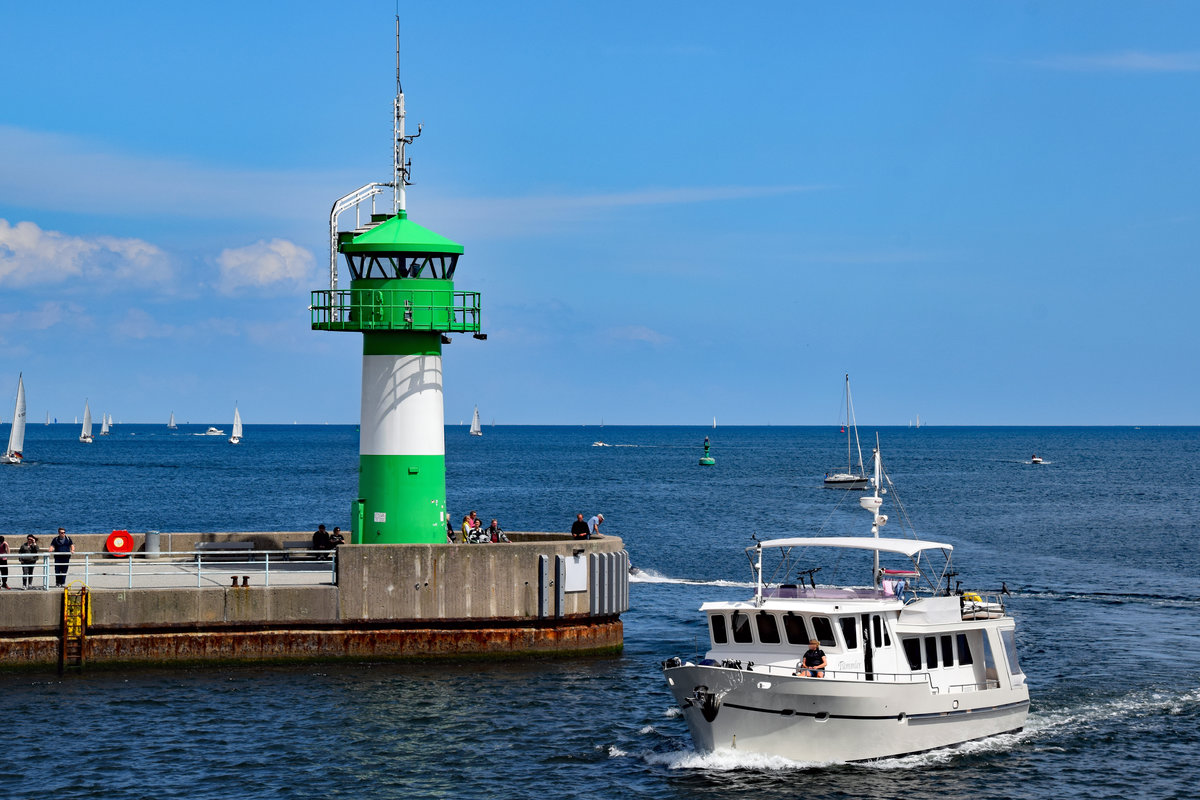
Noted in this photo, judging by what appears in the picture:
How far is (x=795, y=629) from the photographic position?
2616 cm

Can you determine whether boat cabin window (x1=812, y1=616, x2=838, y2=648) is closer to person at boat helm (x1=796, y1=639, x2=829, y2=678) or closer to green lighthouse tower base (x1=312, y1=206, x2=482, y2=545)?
person at boat helm (x1=796, y1=639, x2=829, y2=678)

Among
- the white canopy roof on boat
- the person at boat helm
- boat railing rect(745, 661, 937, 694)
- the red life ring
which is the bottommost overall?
boat railing rect(745, 661, 937, 694)

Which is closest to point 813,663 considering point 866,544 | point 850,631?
point 850,631

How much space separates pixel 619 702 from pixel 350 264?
40.6 ft

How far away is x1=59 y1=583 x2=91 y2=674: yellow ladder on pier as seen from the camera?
29.9 metres

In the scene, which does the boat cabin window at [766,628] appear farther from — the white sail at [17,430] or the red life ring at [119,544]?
the white sail at [17,430]

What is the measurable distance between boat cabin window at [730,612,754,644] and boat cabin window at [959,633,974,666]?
14.5ft

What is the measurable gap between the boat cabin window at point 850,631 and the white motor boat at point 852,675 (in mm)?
18

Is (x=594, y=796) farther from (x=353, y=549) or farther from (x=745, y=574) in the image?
(x=745, y=574)

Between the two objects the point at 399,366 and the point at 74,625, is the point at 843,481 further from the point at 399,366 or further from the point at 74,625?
the point at 74,625

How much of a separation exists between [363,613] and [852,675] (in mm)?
11403

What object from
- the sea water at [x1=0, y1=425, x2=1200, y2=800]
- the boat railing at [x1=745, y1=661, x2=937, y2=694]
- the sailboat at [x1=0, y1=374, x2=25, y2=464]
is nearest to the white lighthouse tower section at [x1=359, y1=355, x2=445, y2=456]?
the sea water at [x1=0, y1=425, x2=1200, y2=800]

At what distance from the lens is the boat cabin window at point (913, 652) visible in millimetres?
26594

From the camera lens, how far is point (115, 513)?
81.1m
